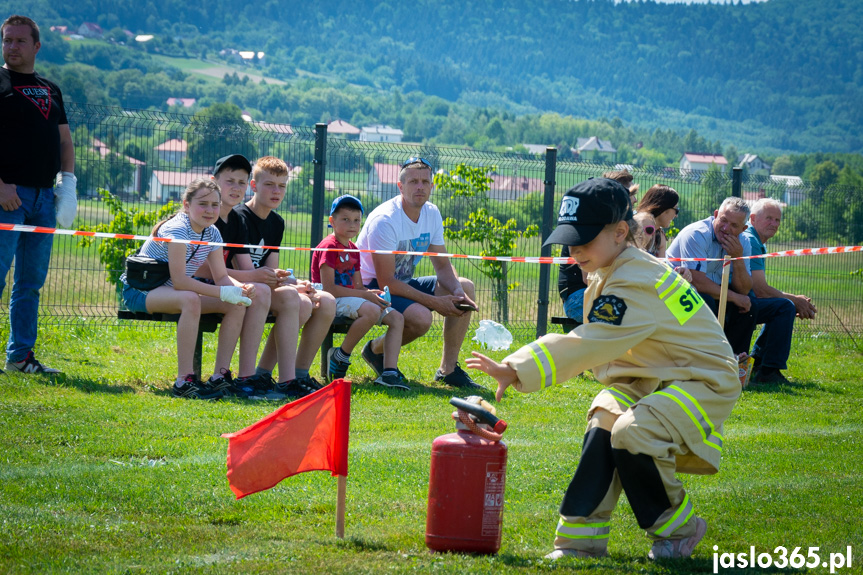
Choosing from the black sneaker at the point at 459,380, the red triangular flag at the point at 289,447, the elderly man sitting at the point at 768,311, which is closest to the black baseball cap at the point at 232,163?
the black sneaker at the point at 459,380

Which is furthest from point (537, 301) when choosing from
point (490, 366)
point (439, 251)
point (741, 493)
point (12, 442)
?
point (490, 366)

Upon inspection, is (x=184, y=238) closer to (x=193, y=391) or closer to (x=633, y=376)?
(x=193, y=391)

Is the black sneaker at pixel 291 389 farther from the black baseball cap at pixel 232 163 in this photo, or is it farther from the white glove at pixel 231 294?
the black baseball cap at pixel 232 163

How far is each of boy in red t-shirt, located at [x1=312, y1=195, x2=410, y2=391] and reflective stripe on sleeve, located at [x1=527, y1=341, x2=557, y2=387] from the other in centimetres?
467

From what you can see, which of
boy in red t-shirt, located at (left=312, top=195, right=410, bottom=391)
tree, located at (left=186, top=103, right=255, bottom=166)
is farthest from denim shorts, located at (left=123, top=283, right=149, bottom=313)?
tree, located at (left=186, top=103, right=255, bottom=166)

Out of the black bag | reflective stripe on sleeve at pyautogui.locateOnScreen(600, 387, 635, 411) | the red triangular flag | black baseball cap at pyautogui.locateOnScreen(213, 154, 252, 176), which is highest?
black baseball cap at pyautogui.locateOnScreen(213, 154, 252, 176)

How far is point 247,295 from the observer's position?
766 cm

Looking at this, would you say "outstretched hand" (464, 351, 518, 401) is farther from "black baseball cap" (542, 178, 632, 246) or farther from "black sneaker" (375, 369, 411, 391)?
"black sneaker" (375, 369, 411, 391)

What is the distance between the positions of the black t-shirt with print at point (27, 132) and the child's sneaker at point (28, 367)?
1508 millimetres

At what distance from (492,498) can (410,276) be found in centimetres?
545

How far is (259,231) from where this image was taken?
27.2 ft

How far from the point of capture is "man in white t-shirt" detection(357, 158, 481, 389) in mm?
8867

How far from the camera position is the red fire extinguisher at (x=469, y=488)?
3.99 meters

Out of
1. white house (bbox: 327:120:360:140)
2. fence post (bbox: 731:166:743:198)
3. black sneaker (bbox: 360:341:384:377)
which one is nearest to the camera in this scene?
black sneaker (bbox: 360:341:384:377)
